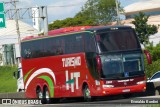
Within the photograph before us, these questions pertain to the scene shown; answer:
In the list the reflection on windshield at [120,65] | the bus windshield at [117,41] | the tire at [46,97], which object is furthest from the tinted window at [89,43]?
the tire at [46,97]

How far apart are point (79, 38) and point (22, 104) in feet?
17.0

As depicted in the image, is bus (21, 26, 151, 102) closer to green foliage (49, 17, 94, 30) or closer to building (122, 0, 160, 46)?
green foliage (49, 17, 94, 30)

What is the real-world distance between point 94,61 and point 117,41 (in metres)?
1.52

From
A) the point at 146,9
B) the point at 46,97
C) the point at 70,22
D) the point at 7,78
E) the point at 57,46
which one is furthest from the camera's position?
the point at 146,9

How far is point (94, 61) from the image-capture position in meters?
28.4

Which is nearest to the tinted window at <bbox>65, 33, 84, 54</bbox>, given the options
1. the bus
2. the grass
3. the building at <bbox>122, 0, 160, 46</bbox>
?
the bus

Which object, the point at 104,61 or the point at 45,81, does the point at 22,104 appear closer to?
the point at 104,61

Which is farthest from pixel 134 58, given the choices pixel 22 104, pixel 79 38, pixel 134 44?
pixel 22 104

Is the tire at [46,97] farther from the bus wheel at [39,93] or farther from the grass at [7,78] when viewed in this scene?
the grass at [7,78]

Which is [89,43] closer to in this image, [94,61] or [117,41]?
[94,61]

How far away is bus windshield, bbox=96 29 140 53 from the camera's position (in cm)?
2820

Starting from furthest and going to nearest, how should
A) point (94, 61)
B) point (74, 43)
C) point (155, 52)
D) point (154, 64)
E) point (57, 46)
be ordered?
point (155, 52)
point (154, 64)
point (57, 46)
point (74, 43)
point (94, 61)

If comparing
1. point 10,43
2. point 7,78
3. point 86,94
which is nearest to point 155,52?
point 86,94

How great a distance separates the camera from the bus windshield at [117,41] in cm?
2820
